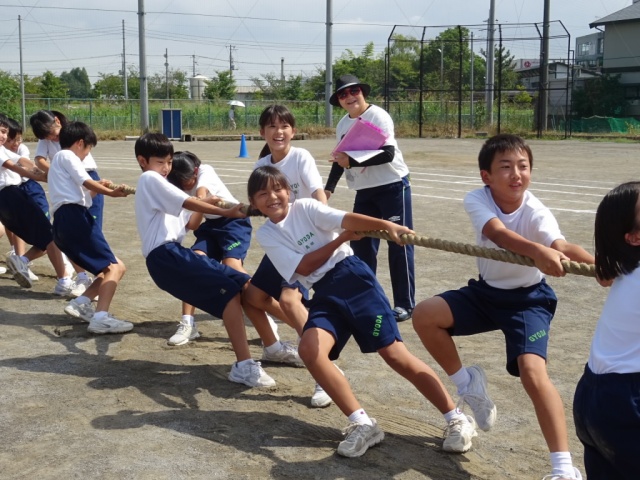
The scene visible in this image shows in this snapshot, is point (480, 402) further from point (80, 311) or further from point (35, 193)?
point (35, 193)

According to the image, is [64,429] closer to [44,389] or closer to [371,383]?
[44,389]

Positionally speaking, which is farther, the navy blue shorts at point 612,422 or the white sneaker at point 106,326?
the white sneaker at point 106,326

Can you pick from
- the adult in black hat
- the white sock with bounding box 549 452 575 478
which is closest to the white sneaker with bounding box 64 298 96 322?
the adult in black hat

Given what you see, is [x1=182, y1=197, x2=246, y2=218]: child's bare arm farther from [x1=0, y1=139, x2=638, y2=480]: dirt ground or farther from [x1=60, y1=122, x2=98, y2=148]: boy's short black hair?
[x1=60, y1=122, x2=98, y2=148]: boy's short black hair

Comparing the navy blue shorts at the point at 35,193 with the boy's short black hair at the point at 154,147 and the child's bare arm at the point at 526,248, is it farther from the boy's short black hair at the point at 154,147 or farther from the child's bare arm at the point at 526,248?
the child's bare arm at the point at 526,248

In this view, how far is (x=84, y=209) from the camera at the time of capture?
676 cm

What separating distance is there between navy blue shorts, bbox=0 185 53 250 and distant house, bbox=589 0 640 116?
142 ft

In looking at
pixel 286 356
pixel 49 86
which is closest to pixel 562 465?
pixel 286 356

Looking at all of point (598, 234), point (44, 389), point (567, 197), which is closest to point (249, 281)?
point (44, 389)

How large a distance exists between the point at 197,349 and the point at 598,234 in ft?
12.1

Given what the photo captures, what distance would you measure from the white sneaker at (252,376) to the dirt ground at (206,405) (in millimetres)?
55

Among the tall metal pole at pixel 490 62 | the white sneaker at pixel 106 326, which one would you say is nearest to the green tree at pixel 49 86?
the tall metal pole at pixel 490 62

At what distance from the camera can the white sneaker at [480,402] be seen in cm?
399

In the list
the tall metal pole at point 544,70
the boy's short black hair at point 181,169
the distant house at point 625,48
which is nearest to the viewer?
the boy's short black hair at point 181,169
